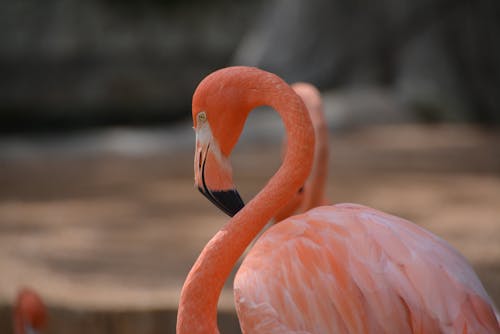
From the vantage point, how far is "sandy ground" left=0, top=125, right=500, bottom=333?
3.48 metres

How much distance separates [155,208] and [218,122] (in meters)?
3.26

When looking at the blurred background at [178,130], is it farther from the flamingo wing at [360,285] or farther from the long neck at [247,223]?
the flamingo wing at [360,285]

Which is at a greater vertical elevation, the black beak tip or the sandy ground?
the black beak tip

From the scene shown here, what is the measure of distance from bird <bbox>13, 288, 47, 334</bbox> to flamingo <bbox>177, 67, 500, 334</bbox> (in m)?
1.41

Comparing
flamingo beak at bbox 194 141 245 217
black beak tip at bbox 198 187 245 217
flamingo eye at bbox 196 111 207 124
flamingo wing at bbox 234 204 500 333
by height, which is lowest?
flamingo wing at bbox 234 204 500 333

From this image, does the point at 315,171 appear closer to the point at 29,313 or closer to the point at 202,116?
the point at 202,116

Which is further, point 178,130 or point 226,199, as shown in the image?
point 178,130

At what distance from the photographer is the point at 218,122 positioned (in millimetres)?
2109

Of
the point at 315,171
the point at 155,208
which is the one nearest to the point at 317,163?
the point at 315,171

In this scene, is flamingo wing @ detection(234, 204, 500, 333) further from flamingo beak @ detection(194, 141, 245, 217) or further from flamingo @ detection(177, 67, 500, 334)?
flamingo beak @ detection(194, 141, 245, 217)

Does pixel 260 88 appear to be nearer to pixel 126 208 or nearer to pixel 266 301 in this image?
pixel 266 301

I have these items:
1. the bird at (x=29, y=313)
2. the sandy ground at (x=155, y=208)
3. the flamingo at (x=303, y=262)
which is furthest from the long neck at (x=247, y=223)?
the bird at (x=29, y=313)

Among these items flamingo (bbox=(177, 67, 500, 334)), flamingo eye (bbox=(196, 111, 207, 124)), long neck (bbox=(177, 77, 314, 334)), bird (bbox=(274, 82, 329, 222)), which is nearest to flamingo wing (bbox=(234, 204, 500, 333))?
flamingo (bbox=(177, 67, 500, 334))

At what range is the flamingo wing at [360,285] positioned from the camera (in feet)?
5.91
